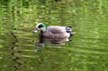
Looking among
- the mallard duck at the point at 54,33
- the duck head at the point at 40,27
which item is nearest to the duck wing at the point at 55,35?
the mallard duck at the point at 54,33

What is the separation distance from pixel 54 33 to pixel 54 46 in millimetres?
1057

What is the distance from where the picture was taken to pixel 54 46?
31.9ft

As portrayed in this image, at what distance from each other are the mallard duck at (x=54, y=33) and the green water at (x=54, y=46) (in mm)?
136

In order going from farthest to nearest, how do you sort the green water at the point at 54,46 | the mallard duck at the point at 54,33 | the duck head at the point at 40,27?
the duck head at the point at 40,27 → the mallard duck at the point at 54,33 → the green water at the point at 54,46

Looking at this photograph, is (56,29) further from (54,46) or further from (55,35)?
(54,46)

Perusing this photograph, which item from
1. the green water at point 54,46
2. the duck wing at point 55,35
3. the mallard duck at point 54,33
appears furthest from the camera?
the duck wing at point 55,35

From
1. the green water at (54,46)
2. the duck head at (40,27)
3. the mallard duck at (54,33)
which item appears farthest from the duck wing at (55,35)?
the green water at (54,46)

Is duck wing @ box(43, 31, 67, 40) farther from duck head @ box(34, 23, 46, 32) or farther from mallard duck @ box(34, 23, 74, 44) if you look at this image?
duck head @ box(34, 23, 46, 32)

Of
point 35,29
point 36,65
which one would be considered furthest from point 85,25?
point 36,65

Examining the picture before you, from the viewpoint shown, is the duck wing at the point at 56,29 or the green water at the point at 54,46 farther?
the duck wing at the point at 56,29

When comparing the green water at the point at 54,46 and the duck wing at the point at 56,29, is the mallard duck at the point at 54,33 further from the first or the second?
the green water at the point at 54,46

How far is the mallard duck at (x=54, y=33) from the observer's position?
408 inches

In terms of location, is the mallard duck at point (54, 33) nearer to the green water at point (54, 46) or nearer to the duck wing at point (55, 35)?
the duck wing at point (55, 35)

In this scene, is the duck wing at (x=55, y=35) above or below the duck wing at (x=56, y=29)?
below
